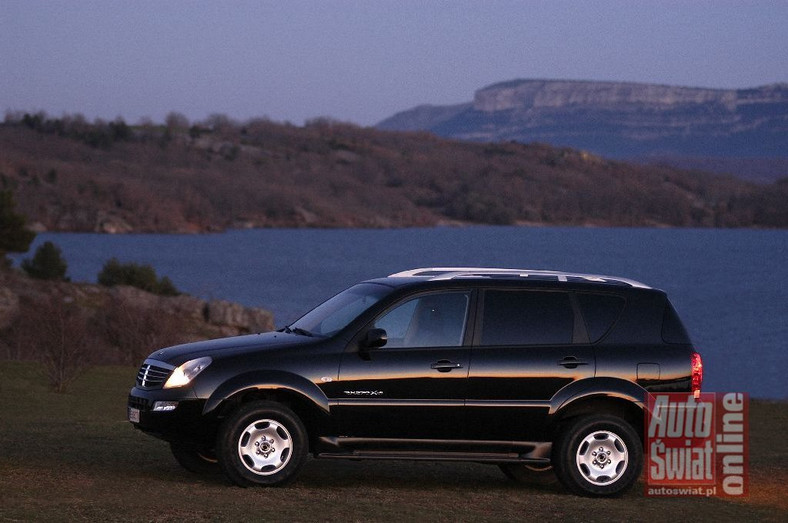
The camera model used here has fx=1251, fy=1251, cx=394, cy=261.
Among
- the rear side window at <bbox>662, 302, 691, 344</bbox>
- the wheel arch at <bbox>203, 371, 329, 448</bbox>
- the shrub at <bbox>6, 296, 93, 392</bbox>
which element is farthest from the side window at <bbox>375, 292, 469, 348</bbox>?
the shrub at <bbox>6, 296, 93, 392</bbox>

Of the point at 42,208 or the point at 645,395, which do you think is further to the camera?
the point at 42,208

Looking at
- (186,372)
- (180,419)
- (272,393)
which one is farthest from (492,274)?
(180,419)

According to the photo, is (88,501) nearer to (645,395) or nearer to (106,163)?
(645,395)

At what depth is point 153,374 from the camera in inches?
386

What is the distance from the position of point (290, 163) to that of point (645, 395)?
610 feet

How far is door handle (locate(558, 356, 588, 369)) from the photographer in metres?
9.79

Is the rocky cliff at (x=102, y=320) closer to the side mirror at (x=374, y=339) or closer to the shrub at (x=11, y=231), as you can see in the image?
the shrub at (x=11, y=231)

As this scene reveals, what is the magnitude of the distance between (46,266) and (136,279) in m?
3.90

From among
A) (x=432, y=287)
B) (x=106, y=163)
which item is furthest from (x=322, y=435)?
→ (x=106, y=163)

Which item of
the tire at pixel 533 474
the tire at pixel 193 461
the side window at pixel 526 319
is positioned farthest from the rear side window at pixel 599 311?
the tire at pixel 193 461

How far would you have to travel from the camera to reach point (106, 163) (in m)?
172

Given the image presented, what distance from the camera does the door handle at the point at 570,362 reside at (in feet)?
32.1

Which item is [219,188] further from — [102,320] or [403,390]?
[403,390]

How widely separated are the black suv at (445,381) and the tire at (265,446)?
0.03 feet
